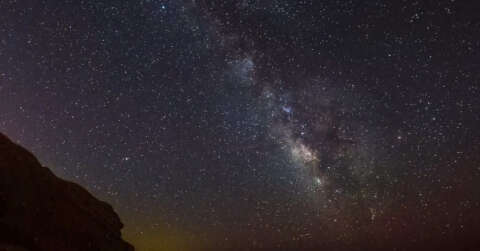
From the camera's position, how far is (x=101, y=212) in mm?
32625

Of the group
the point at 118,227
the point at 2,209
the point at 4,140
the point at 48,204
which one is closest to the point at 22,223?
the point at 2,209

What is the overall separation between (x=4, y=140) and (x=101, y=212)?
970 centimetres

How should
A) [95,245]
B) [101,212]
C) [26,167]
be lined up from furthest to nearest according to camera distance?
[101,212] < [95,245] < [26,167]

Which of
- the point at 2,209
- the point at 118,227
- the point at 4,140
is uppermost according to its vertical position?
the point at 4,140

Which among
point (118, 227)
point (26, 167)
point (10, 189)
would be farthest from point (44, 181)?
point (118, 227)

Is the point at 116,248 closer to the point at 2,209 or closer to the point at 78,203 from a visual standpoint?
the point at 78,203

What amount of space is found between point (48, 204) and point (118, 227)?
833cm

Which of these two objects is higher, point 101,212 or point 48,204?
point 48,204

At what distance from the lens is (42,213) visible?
2475 cm

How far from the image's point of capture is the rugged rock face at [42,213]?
22297 millimetres

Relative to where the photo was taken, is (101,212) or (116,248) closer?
(116,248)

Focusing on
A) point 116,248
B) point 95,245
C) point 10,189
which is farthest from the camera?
point 116,248

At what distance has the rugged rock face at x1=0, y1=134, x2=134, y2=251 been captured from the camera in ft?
73.2

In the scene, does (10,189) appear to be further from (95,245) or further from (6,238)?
(95,245)
